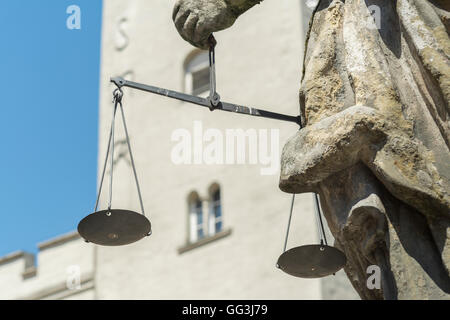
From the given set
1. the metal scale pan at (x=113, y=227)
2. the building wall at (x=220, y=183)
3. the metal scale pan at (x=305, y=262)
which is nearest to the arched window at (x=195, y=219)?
the building wall at (x=220, y=183)

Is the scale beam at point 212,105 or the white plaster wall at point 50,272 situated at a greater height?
the white plaster wall at point 50,272

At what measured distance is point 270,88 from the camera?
76.4 ft

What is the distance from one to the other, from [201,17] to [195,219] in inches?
707

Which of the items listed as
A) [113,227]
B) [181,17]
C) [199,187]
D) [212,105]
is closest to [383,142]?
[212,105]

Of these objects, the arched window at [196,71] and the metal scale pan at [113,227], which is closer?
the metal scale pan at [113,227]

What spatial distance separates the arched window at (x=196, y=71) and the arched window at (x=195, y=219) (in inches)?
93.5

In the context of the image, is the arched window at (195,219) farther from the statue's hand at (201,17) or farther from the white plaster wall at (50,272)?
the statue's hand at (201,17)

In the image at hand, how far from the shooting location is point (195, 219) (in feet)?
77.4

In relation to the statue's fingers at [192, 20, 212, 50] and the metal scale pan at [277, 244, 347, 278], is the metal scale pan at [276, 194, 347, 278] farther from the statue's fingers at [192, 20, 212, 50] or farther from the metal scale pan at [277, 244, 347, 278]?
the statue's fingers at [192, 20, 212, 50]

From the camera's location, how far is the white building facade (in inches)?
861

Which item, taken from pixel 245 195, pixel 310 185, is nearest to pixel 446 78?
pixel 310 185

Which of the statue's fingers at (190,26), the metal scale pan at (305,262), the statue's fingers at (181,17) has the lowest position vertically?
the metal scale pan at (305,262)

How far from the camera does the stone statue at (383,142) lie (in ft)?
15.5
